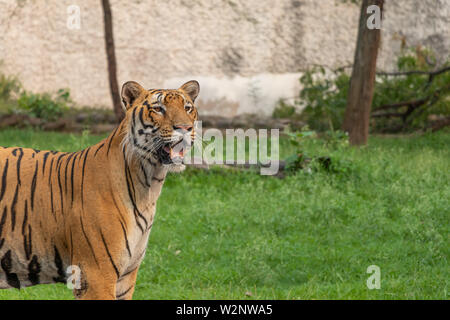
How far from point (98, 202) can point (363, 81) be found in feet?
23.9

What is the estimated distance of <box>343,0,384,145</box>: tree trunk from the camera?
973cm

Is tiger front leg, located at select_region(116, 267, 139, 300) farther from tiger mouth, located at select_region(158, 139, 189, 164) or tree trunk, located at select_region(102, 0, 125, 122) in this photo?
tree trunk, located at select_region(102, 0, 125, 122)

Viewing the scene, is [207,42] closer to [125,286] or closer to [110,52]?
[110,52]

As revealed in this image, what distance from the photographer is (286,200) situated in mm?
6855

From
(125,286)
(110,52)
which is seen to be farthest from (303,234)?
(110,52)

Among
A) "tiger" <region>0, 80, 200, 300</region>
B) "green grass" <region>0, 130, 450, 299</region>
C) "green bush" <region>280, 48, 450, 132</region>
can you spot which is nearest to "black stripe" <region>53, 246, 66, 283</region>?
"tiger" <region>0, 80, 200, 300</region>

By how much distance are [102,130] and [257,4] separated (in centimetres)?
576

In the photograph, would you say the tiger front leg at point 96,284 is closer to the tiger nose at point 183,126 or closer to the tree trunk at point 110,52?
the tiger nose at point 183,126

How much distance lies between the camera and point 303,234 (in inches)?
235

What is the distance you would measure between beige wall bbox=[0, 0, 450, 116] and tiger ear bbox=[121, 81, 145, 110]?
453 inches

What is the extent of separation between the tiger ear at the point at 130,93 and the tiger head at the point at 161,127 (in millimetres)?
11

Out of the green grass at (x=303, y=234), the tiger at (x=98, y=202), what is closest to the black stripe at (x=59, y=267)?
the tiger at (x=98, y=202)

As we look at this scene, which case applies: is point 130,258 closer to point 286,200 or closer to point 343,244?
point 343,244

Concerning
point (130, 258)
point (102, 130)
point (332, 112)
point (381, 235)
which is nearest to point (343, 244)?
point (381, 235)
